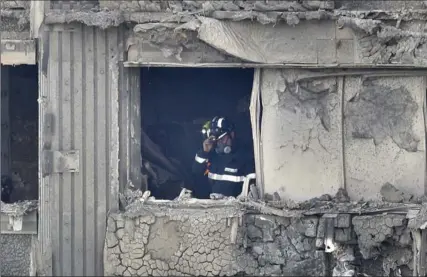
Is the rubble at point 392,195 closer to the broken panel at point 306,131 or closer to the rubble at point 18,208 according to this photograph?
the broken panel at point 306,131

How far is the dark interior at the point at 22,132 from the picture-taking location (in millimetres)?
6934

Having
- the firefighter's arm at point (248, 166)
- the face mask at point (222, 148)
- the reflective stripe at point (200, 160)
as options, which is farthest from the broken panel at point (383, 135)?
the reflective stripe at point (200, 160)

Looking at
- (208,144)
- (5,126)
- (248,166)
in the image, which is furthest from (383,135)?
(5,126)

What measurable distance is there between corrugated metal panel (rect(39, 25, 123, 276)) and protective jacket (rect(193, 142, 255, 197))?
0.96 metres

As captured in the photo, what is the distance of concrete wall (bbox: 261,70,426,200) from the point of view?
18.8 feet

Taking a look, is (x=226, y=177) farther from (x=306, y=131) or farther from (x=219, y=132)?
(x=306, y=131)

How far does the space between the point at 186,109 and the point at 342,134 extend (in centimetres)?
192

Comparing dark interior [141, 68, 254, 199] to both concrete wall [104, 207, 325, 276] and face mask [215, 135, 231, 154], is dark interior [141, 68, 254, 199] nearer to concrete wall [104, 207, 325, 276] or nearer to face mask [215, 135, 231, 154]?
face mask [215, 135, 231, 154]

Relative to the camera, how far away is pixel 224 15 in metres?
5.63

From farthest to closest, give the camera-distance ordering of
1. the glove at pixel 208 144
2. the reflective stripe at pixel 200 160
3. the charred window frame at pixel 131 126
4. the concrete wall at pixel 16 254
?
1. the reflective stripe at pixel 200 160
2. the glove at pixel 208 144
3. the concrete wall at pixel 16 254
4. the charred window frame at pixel 131 126

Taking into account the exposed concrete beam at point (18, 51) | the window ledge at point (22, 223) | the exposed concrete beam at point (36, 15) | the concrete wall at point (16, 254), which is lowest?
the concrete wall at point (16, 254)

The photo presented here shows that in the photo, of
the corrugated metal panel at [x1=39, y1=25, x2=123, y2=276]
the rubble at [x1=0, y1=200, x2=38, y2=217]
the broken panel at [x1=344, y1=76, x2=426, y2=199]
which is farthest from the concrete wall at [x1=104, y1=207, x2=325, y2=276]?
the rubble at [x1=0, y1=200, x2=38, y2=217]

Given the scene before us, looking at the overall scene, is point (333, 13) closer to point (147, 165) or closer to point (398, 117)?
point (398, 117)

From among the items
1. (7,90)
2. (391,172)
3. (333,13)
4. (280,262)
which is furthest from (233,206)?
(7,90)
